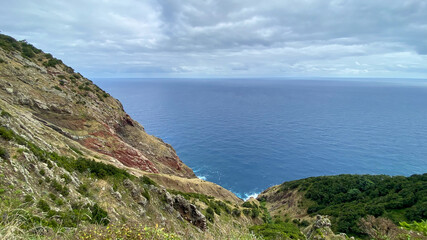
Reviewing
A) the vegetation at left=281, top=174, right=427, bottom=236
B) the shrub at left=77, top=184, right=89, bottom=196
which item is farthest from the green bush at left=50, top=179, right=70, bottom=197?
the vegetation at left=281, top=174, right=427, bottom=236

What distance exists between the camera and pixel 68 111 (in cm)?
3878

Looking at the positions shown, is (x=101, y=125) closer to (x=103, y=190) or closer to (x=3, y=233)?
(x=103, y=190)

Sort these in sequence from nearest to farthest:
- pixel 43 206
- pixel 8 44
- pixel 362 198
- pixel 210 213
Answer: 1. pixel 43 206
2. pixel 210 213
3. pixel 8 44
4. pixel 362 198

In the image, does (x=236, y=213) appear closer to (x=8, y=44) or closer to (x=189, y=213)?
(x=189, y=213)

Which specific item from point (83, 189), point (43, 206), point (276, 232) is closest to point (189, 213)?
point (276, 232)

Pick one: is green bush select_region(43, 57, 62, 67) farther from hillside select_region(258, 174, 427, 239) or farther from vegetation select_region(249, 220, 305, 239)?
hillside select_region(258, 174, 427, 239)

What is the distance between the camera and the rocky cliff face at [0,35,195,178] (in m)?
32.1

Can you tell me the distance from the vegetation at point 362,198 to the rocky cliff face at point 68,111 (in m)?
33.1

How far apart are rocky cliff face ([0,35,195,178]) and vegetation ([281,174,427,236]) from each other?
1301 inches

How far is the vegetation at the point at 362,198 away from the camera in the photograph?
3142 centimetres

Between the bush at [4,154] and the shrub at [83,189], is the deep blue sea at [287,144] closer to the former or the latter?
the shrub at [83,189]

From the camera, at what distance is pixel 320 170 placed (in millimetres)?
78312

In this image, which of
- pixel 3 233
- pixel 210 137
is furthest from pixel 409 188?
pixel 210 137

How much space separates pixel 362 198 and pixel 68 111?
59.6 m
